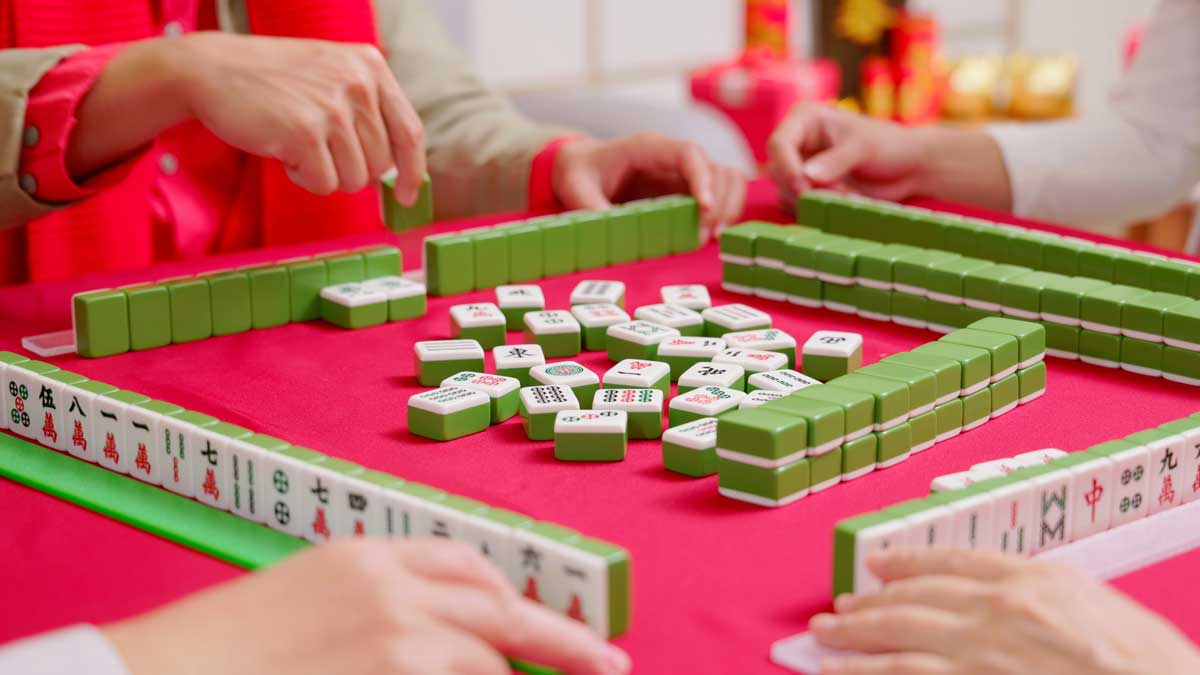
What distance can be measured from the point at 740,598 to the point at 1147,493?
1.28ft

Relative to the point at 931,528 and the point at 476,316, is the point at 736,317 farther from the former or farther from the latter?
the point at 931,528

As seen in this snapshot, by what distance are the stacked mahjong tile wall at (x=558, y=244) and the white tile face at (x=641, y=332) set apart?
1.14 ft

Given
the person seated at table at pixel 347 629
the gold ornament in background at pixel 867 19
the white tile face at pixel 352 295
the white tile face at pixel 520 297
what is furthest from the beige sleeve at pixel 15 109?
the gold ornament in background at pixel 867 19

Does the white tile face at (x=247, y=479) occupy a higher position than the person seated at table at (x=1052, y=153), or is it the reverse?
the person seated at table at (x=1052, y=153)

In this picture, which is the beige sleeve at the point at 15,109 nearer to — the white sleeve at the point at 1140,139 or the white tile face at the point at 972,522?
the white tile face at the point at 972,522

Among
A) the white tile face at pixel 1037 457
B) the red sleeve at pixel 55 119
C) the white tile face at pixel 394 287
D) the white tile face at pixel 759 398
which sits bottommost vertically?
the white tile face at pixel 1037 457

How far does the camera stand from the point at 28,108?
70.8 inches

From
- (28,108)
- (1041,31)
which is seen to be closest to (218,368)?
(28,108)

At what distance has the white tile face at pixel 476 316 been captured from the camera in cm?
166

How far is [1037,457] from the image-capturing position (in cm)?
119

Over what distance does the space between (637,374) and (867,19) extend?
4885mm

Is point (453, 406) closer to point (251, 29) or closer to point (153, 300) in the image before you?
point (153, 300)

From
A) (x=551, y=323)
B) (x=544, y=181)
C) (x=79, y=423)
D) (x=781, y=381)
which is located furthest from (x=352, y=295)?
(x=544, y=181)

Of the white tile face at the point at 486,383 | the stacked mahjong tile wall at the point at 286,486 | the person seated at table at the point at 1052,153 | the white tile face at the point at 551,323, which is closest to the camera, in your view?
the stacked mahjong tile wall at the point at 286,486
